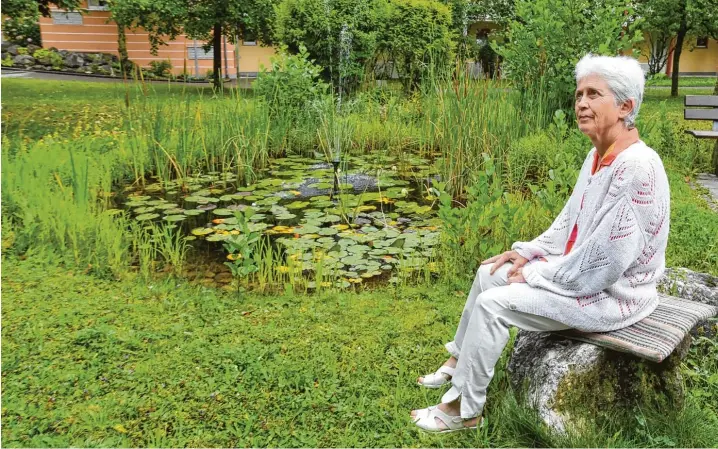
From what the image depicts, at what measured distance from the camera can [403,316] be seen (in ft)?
12.0

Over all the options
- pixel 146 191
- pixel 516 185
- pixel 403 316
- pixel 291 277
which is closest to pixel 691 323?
pixel 403 316

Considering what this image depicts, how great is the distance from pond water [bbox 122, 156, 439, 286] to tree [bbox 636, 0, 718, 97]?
11.3 m

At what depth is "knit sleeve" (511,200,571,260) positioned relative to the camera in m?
2.67

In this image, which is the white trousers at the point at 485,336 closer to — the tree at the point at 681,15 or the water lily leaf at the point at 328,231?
the water lily leaf at the point at 328,231

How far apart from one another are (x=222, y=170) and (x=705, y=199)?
496cm

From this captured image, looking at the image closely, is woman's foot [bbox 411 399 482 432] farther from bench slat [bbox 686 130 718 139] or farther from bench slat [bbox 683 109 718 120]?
bench slat [bbox 683 109 718 120]

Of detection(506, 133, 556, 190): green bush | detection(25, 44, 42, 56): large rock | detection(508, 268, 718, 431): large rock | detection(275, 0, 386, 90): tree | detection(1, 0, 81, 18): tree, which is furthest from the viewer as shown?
detection(25, 44, 42, 56): large rock

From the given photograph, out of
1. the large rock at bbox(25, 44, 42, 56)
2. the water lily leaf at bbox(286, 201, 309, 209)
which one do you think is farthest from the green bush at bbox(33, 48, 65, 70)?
the water lily leaf at bbox(286, 201, 309, 209)

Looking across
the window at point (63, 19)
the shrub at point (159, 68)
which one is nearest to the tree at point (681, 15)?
the shrub at point (159, 68)

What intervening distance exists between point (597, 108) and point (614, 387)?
110 centimetres

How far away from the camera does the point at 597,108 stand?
89.1 inches

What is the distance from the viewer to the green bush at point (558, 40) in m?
6.30

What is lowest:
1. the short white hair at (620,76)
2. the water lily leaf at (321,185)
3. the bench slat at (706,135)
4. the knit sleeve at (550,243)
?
the water lily leaf at (321,185)

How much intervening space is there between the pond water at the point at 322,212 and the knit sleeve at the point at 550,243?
1623 millimetres
